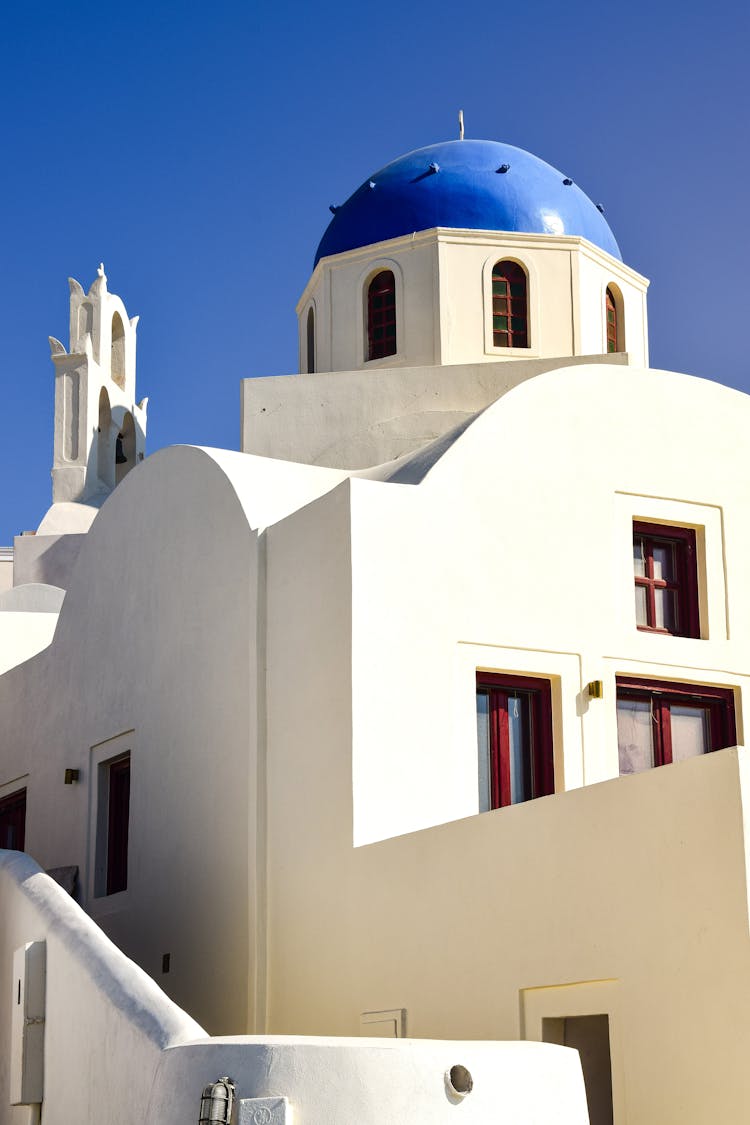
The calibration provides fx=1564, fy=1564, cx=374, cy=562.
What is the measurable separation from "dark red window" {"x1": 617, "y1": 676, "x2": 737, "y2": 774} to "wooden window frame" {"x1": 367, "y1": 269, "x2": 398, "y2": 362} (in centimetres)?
724

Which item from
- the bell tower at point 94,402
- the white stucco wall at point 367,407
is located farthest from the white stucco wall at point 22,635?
the bell tower at point 94,402

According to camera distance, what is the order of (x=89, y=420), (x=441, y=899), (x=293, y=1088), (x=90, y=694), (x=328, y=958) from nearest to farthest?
(x=293, y=1088), (x=441, y=899), (x=328, y=958), (x=90, y=694), (x=89, y=420)

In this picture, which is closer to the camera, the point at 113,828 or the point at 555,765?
the point at 555,765

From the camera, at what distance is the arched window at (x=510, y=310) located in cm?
1792

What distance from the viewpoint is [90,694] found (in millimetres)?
14703

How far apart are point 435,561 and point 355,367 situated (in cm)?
743

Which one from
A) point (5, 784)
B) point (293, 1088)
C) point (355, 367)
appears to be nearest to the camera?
point (293, 1088)

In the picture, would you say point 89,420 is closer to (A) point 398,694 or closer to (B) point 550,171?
(B) point 550,171

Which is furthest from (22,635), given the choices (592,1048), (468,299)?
(592,1048)

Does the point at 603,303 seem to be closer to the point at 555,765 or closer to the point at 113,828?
the point at 555,765

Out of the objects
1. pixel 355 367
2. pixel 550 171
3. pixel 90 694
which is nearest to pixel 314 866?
pixel 90 694

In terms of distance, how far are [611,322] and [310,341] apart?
369cm

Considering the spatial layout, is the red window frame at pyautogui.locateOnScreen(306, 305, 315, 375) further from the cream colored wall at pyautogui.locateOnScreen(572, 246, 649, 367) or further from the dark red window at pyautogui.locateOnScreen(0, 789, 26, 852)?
the dark red window at pyautogui.locateOnScreen(0, 789, 26, 852)

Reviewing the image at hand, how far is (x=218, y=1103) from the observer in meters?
6.82
